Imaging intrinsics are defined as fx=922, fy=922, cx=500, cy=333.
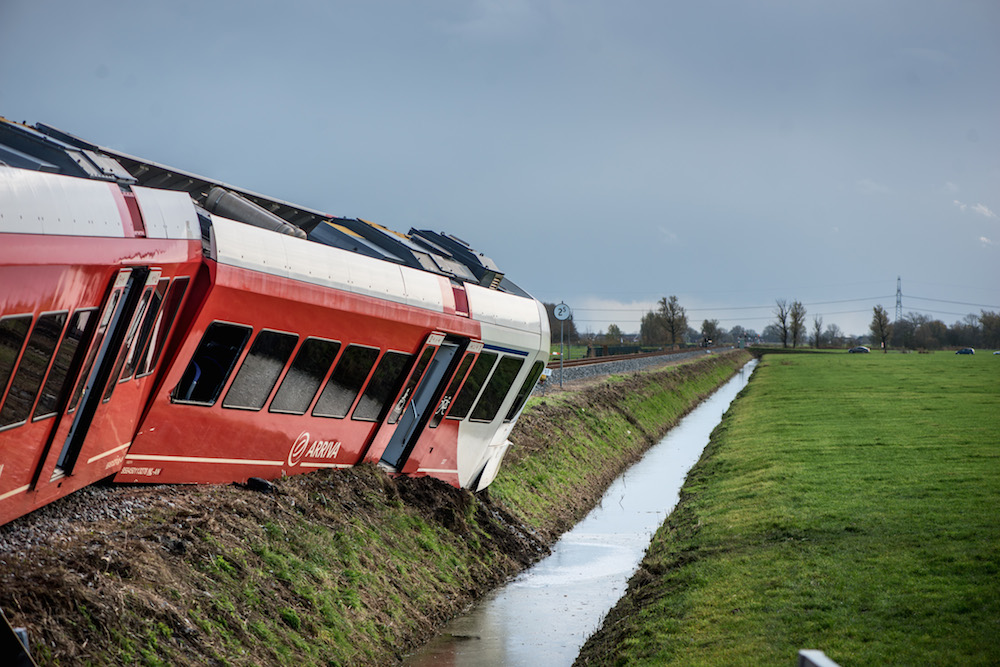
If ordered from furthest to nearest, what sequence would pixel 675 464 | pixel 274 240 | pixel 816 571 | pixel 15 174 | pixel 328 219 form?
pixel 675 464, pixel 328 219, pixel 816 571, pixel 274 240, pixel 15 174

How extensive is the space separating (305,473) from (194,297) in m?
4.23

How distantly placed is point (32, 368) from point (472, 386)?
998cm

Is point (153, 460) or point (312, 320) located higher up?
point (312, 320)

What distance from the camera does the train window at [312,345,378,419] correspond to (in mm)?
13992

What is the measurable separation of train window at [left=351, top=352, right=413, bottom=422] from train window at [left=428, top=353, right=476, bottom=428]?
153cm

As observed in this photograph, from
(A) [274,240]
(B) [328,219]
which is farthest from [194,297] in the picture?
(B) [328,219]

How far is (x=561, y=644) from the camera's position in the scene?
46.4 ft

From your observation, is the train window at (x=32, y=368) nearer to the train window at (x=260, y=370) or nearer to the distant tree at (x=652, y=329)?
the train window at (x=260, y=370)

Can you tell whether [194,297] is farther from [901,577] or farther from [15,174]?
[901,577]

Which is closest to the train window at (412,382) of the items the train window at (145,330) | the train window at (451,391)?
the train window at (451,391)

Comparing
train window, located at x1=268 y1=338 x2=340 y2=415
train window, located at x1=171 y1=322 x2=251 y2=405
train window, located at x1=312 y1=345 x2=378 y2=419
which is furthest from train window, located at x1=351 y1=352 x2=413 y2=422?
train window, located at x1=171 y1=322 x2=251 y2=405

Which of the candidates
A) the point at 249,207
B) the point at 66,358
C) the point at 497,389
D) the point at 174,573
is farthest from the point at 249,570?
the point at 497,389

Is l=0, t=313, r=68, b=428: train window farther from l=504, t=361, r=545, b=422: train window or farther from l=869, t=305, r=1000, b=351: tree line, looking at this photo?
l=869, t=305, r=1000, b=351: tree line

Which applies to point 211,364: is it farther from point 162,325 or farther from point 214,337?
point 162,325
